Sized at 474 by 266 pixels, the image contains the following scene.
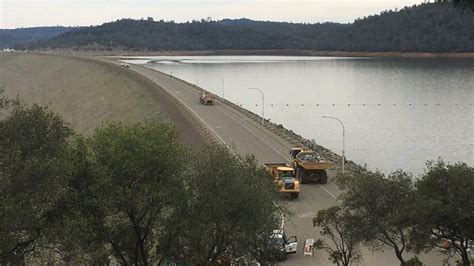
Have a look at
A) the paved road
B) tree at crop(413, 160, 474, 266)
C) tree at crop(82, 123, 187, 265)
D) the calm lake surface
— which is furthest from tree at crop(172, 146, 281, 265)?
the calm lake surface

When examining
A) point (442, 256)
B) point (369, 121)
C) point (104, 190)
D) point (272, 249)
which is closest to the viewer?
point (104, 190)

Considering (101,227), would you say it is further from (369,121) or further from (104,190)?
(369,121)

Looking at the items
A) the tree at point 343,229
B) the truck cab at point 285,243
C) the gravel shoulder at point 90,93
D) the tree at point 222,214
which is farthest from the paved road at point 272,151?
the tree at point 222,214

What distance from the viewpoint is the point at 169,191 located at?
15281 mm

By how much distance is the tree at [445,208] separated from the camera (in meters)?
16.2

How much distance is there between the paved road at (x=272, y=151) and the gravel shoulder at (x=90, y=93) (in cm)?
307

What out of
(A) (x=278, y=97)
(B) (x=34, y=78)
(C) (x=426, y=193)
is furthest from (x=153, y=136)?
(B) (x=34, y=78)

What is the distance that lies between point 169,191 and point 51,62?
426 ft

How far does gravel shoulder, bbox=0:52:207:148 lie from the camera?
2549 inches

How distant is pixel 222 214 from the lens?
15781 millimetres

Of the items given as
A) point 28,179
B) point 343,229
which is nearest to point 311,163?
point 343,229

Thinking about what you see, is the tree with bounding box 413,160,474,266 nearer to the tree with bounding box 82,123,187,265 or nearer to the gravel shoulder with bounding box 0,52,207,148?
the tree with bounding box 82,123,187,265

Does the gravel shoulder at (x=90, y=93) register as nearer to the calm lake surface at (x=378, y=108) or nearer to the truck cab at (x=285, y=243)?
the calm lake surface at (x=378, y=108)

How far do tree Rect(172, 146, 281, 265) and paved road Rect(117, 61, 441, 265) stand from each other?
5434 millimetres
